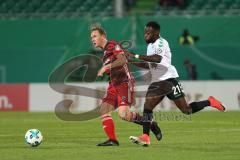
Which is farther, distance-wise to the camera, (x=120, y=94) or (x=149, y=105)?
(x=149, y=105)

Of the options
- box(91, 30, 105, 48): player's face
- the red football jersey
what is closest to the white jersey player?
the red football jersey

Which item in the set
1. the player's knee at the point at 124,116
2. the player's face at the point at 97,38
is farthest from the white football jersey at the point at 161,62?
the player's knee at the point at 124,116

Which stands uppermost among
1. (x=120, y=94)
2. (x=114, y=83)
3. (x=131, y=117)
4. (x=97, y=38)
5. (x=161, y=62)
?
(x=97, y=38)

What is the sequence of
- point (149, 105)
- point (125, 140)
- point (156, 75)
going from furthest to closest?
point (125, 140) → point (156, 75) → point (149, 105)

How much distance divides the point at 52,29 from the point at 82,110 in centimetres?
394

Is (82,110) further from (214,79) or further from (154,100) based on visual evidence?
(154,100)

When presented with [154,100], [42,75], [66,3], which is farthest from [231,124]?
[66,3]

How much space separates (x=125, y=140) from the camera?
14891mm

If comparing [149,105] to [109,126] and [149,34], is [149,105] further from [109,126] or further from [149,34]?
[149,34]

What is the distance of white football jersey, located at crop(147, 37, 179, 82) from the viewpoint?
13.3 meters

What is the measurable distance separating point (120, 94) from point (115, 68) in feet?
1.55

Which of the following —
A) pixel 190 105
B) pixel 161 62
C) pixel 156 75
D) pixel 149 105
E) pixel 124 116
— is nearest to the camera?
pixel 124 116

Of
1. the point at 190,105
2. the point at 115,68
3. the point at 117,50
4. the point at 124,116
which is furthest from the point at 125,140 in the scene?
the point at 117,50

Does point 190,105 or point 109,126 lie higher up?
point 190,105
